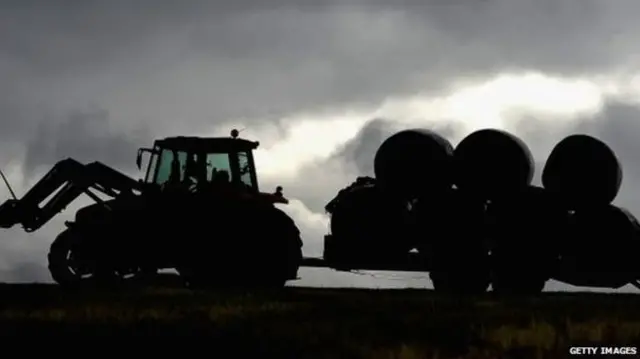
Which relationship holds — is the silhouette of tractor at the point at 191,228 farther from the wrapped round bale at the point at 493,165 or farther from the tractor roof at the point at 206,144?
the wrapped round bale at the point at 493,165

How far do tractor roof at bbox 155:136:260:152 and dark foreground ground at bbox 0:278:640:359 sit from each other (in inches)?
189

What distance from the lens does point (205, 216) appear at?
71.8ft

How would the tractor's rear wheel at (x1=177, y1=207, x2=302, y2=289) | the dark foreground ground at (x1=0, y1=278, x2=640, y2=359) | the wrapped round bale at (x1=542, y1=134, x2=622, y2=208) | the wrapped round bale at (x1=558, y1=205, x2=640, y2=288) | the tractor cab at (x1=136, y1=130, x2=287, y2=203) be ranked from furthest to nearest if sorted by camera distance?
1. the wrapped round bale at (x1=542, y1=134, x2=622, y2=208)
2. the wrapped round bale at (x1=558, y1=205, x2=640, y2=288)
3. the tractor cab at (x1=136, y1=130, x2=287, y2=203)
4. the tractor's rear wheel at (x1=177, y1=207, x2=302, y2=289)
5. the dark foreground ground at (x1=0, y1=278, x2=640, y2=359)

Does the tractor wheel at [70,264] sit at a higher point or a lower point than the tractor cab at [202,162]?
lower

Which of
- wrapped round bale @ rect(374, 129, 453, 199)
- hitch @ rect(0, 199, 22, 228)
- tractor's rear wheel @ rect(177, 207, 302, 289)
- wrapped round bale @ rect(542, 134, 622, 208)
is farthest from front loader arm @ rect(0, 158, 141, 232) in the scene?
wrapped round bale @ rect(542, 134, 622, 208)

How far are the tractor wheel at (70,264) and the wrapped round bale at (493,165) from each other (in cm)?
915

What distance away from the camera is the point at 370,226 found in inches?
986

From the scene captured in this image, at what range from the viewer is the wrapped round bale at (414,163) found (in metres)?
25.3

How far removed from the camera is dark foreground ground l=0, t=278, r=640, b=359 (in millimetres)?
12328

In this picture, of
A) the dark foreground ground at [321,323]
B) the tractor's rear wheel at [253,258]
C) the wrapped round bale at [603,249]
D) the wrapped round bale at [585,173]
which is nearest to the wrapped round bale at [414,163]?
the wrapped round bale at [585,173]

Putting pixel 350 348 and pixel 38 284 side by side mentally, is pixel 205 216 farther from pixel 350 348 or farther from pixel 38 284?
pixel 350 348

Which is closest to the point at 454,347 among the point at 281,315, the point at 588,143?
the point at 281,315

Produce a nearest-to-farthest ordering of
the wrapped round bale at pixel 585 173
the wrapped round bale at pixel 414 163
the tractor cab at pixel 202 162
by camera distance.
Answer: the tractor cab at pixel 202 162
the wrapped round bale at pixel 585 173
the wrapped round bale at pixel 414 163

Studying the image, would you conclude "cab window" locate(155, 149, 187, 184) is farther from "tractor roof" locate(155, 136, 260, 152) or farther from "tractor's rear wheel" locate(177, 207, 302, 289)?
"tractor's rear wheel" locate(177, 207, 302, 289)
